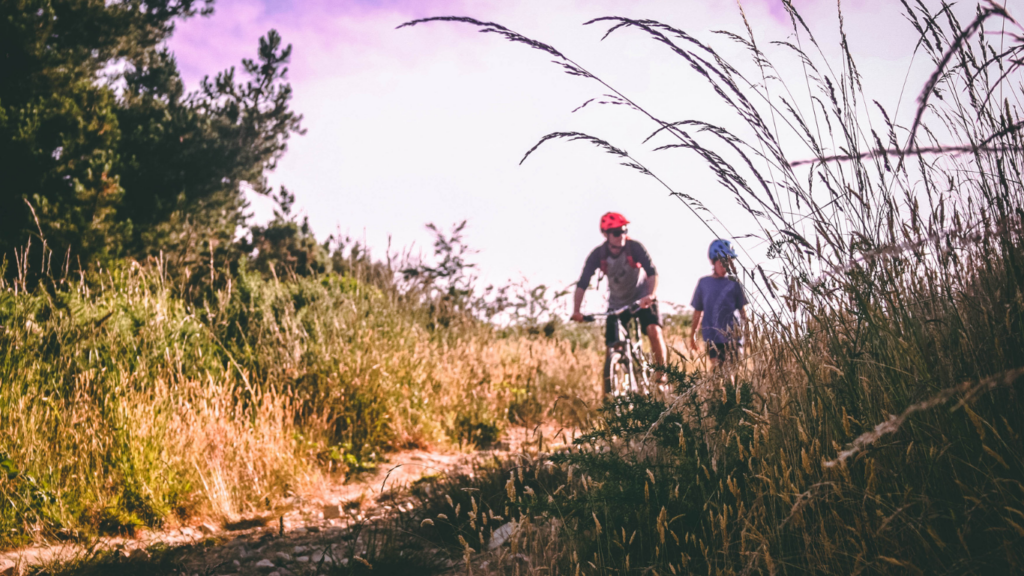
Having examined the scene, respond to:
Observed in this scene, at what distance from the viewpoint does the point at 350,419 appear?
5152mm

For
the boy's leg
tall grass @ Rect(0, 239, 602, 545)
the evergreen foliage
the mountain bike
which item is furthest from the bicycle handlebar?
the evergreen foliage

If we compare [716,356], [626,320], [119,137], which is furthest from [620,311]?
[119,137]

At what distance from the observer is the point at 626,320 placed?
6.39m

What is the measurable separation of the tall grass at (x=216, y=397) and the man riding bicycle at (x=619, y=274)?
1.15 m

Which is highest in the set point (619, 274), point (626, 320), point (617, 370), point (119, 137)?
point (119, 137)

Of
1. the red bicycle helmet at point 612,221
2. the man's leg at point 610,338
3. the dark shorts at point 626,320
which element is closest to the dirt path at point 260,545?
the man's leg at point 610,338

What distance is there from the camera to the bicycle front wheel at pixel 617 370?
6.03 meters

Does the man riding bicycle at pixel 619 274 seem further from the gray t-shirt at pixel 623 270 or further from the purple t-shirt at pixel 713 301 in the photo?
the purple t-shirt at pixel 713 301

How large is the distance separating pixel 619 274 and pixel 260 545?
451 centimetres

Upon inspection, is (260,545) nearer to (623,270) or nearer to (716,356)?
(716,356)

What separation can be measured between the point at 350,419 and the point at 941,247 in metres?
4.64

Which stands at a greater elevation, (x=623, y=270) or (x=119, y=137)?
(x=119, y=137)

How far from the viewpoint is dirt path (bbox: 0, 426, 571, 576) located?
9.04ft

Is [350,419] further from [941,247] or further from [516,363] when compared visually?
[941,247]
